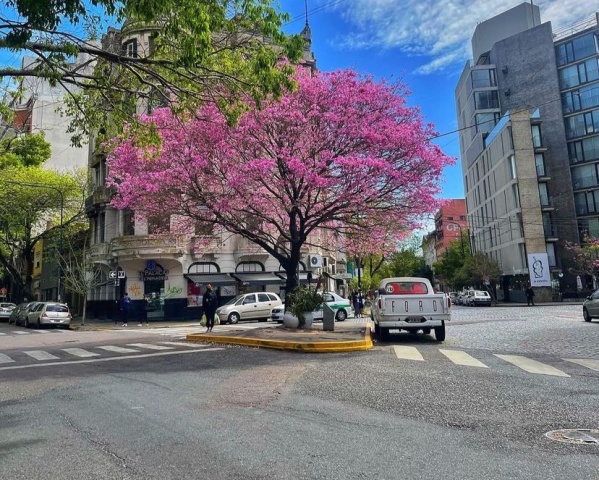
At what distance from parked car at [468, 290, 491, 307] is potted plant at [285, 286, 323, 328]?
36.5 meters

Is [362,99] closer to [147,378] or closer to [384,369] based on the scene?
[384,369]

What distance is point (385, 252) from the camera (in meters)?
20.5

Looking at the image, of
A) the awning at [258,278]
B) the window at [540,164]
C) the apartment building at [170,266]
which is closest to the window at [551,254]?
the window at [540,164]

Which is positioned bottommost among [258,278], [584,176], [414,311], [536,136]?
[414,311]

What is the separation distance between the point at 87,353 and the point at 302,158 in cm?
872

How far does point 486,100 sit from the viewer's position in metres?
62.3

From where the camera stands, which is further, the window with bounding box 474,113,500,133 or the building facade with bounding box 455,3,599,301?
the window with bounding box 474,113,500,133

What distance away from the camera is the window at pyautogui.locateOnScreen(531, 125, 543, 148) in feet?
169

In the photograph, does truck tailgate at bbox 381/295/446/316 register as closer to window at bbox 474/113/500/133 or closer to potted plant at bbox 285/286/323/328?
potted plant at bbox 285/286/323/328

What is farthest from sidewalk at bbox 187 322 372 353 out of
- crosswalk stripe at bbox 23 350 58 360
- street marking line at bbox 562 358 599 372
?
street marking line at bbox 562 358 599 372

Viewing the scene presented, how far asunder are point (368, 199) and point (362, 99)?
10.6 ft

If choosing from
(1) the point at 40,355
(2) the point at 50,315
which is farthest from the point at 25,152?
(1) the point at 40,355

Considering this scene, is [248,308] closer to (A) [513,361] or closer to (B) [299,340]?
(B) [299,340]

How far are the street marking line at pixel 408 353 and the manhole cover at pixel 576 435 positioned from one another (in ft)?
16.9
